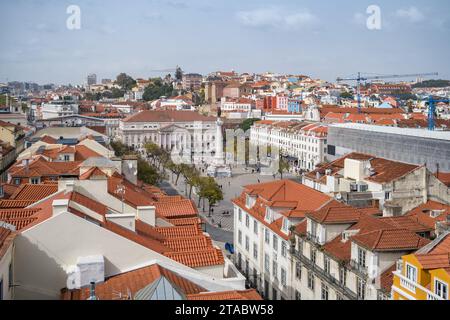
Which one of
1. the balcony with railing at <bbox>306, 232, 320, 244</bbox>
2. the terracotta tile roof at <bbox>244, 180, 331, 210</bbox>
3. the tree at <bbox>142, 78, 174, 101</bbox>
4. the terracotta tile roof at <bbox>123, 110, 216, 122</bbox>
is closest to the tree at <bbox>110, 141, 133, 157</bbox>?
the terracotta tile roof at <bbox>244, 180, 331, 210</bbox>

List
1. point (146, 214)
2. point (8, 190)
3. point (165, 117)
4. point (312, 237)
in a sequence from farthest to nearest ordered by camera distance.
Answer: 1. point (165, 117)
2. point (8, 190)
3. point (312, 237)
4. point (146, 214)

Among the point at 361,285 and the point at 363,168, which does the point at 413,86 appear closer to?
the point at 363,168

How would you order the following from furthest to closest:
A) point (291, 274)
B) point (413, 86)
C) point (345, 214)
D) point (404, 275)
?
point (413, 86) → point (291, 274) → point (345, 214) → point (404, 275)

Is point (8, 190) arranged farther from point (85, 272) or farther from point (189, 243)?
point (85, 272)

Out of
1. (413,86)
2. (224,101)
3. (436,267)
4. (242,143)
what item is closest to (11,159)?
(436,267)

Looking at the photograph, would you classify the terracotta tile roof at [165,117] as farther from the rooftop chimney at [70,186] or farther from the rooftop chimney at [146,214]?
the rooftop chimney at [146,214]

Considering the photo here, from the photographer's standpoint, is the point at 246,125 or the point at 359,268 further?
the point at 246,125

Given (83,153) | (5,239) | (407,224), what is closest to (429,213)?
(407,224)
